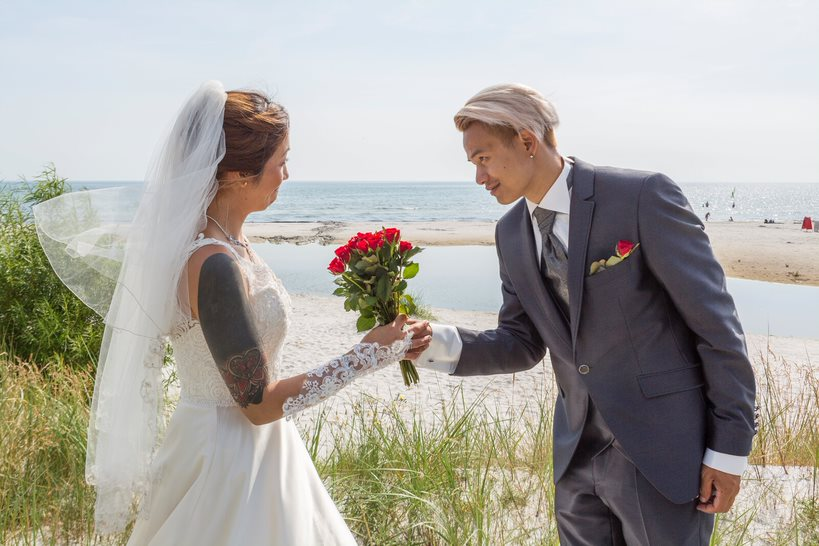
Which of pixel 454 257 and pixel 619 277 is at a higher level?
pixel 619 277

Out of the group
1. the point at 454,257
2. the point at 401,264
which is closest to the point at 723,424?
the point at 401,264

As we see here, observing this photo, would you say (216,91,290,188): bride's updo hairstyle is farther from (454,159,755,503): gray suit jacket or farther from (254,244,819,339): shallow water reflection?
(254,244,819,339): shallow water reflection

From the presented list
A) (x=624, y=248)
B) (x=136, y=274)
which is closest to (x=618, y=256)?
(x=624, y=248)

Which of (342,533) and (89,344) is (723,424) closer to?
(342,533)

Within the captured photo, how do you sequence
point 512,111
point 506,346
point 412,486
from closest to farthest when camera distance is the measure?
point 512,111 < point 506,346 < point 412,486

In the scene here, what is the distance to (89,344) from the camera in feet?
22.7

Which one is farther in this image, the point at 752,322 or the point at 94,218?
the point at 752,322

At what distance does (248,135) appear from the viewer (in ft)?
9.31

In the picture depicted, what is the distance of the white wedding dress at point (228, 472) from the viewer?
2658 mm

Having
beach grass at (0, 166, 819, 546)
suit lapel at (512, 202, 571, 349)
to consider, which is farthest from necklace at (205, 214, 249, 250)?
beach grass at (0, 166, 819, 546)

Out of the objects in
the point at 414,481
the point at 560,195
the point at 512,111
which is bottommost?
the point at 414,481

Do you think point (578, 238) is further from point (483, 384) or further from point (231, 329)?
point (483, 384)

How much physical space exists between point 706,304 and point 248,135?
6.06 feet

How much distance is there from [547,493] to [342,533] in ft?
6.27
